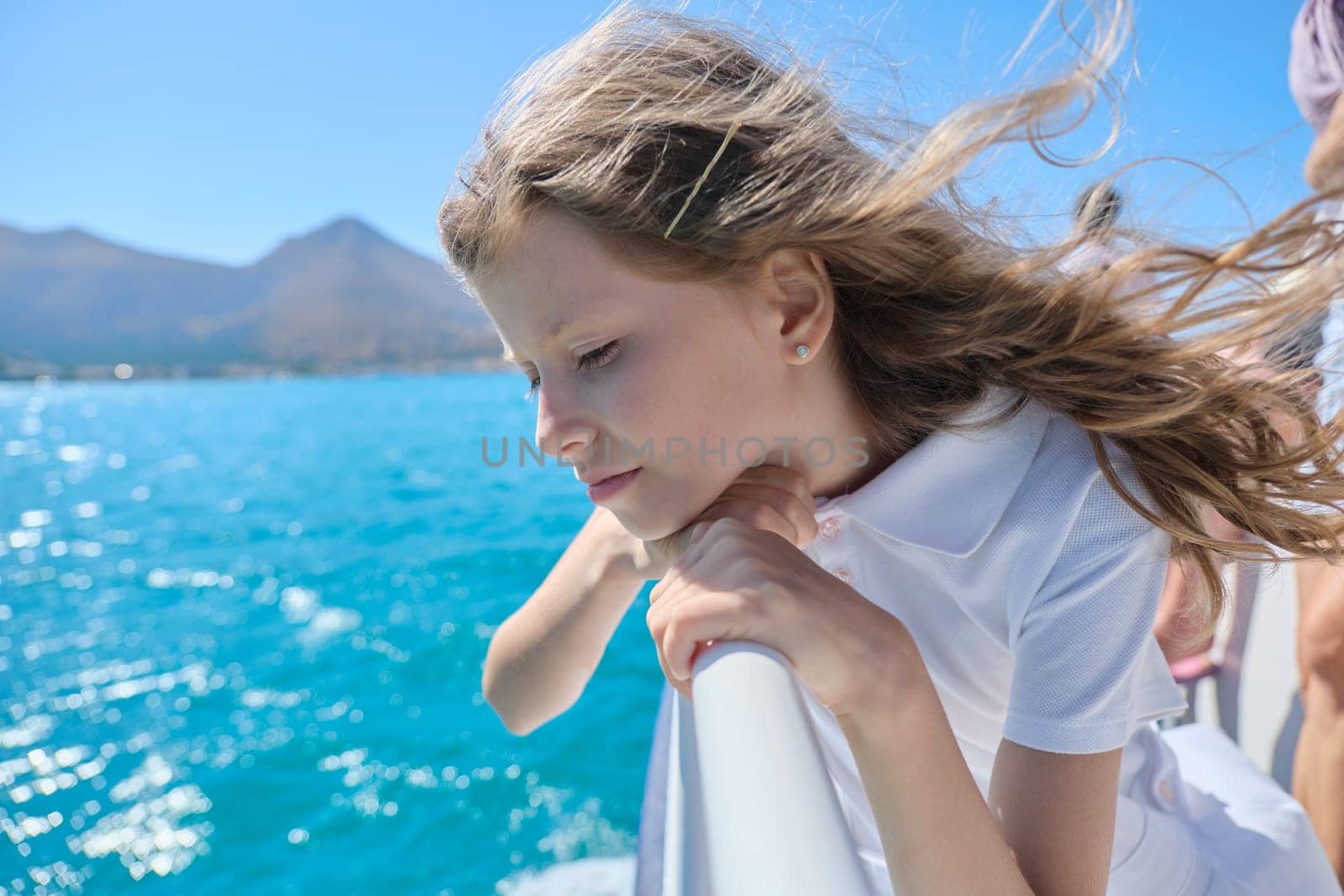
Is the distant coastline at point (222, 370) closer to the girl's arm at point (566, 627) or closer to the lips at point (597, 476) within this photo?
the girl's arm at point (566, 627)

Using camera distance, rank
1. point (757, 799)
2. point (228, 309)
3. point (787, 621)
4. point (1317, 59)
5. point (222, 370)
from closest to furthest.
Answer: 1. point (757, 799)
2. point (787, 621)
3. point (1317, 59)
4. point (222, 370)
5. point (228, 309)

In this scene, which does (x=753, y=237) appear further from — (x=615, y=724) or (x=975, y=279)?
(x=615, y=724)

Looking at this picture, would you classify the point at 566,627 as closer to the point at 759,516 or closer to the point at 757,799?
the point at 759,516

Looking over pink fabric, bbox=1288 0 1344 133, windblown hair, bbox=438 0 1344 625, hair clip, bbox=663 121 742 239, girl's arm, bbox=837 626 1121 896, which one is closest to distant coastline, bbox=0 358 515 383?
pink fabric, bbox=1288 0 1344 133

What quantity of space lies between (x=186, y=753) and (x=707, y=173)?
11.0 feet

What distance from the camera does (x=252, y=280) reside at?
80000mm

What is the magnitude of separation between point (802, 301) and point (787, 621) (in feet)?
1.49

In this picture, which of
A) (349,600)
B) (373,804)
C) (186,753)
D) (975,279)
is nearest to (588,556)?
(975,279)

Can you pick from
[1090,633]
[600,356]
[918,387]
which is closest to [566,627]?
[600,356]

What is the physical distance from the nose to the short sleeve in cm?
50

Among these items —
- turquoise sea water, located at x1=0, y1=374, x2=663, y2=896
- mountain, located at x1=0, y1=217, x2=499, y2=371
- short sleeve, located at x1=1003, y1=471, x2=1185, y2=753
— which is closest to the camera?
short sleeve, located at x1=1003, y1=471, x2=1185, y2=753

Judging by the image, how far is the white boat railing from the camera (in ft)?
1.30

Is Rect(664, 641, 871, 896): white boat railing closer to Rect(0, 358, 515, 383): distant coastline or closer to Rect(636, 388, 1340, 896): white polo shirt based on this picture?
Rect(636, 388, 1340, 896): white polo shirt

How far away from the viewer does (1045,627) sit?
84 cm
